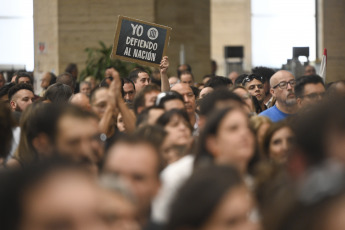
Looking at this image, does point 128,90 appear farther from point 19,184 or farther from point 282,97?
point 19,184

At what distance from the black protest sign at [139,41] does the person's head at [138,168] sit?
816 centimetres

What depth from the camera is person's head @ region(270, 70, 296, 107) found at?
10258mm

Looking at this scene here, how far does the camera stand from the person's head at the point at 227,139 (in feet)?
17.3

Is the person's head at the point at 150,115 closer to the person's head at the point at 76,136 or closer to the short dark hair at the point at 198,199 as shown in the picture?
the person's head at the point at 76,136

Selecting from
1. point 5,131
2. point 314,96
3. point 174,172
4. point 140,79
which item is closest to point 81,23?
point 140,79

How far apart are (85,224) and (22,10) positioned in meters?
30.1

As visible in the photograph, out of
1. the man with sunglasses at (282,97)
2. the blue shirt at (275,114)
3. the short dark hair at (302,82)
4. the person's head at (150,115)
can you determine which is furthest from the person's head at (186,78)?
the person's head at (150,115)

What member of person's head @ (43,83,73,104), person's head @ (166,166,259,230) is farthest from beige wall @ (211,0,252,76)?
person's head @ (166,166,259,230)

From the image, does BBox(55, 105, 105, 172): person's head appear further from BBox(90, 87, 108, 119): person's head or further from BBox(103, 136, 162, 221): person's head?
BBox(90, 87, 108, 119): person's head

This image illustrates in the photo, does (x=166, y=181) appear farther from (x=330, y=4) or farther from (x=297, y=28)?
(x=297, y=28)

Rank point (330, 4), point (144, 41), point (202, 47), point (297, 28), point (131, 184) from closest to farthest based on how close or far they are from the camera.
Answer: point (131, 184), point (144, 41), point (202, 47), point (330, 4), point (297, 28)

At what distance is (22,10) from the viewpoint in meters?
32.4

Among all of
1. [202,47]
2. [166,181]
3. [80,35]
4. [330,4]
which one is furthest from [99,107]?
[330,4]

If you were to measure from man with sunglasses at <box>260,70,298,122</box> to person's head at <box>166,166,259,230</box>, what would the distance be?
6.35m
